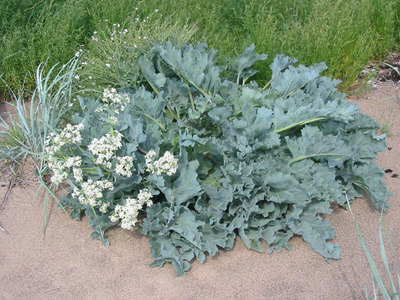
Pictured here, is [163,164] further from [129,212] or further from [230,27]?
[230,27]

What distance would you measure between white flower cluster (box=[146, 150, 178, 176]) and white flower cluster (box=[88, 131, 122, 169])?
201 millimetres

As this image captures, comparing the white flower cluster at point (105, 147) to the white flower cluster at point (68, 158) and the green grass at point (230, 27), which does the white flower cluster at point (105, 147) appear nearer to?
the white flower cluster at point (68, 158)

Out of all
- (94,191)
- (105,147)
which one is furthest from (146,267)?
(105,147)

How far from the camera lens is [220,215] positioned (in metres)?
3.00

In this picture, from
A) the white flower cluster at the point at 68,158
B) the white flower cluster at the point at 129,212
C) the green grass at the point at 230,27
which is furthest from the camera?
the green grass at the point at 230,27

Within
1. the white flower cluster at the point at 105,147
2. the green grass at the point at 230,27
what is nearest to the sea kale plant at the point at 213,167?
the white flower cluster at the point at 105,147

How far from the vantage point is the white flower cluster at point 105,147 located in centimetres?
280

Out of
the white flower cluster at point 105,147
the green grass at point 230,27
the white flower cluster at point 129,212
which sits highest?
the white flower cluster at point 105,147

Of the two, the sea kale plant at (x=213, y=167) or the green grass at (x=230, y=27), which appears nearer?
the sea kale plant at (x=213, y=167)

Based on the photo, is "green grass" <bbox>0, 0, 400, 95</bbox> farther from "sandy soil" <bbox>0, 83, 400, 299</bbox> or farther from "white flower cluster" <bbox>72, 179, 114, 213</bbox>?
"white flower cluster" <bbox>72, 179, 114, 213</bbox>

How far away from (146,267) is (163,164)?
643 millimetres

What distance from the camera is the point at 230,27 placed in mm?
5238

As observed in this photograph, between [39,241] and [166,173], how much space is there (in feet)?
3.16

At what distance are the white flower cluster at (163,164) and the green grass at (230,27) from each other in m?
1.81
